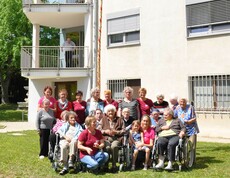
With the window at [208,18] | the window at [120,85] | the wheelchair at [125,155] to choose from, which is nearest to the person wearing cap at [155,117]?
the wheelchair at [125,155]

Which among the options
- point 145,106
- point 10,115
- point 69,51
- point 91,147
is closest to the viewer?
point 91,147

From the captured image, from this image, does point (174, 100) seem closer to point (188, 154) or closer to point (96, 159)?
point (188, 154)

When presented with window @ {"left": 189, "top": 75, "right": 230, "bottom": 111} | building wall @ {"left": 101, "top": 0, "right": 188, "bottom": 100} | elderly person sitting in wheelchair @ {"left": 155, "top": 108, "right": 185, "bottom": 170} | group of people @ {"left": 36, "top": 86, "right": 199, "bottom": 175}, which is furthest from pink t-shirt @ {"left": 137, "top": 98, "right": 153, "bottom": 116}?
building wall @ {"left": 101, "top": 0, "right": 188, "bottom": 100}

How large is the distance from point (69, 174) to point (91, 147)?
2.30ft

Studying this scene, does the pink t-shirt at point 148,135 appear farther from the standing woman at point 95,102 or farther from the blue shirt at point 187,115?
the standing woman at point 95,102

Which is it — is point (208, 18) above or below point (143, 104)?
above

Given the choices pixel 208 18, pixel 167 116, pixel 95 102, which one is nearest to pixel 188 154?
pixel 167 116

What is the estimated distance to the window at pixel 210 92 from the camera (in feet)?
44.2

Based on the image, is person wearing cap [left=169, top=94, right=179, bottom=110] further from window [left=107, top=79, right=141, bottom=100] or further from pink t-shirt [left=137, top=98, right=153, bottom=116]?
window [left=107, top=79, right=141, bottom=100]

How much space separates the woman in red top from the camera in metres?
7.16

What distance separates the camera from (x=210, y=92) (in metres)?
13.9

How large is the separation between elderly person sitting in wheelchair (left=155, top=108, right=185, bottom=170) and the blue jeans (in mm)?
1109

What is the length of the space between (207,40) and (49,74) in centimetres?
774

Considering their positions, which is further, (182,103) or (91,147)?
(182,103)
